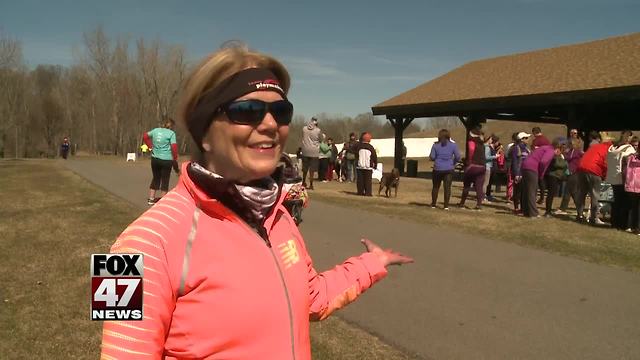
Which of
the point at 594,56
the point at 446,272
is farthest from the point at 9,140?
the point at 446,272

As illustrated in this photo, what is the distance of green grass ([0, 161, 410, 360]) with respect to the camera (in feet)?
13.4

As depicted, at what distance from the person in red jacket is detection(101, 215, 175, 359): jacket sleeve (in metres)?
11.1

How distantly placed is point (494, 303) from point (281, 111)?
14.8ft

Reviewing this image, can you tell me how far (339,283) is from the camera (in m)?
2.15

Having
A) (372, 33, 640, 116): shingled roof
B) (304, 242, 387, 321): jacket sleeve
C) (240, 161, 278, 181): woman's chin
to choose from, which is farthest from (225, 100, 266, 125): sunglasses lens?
(372, 33, 640, 116): shingled roof

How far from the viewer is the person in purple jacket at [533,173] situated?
36.7ft

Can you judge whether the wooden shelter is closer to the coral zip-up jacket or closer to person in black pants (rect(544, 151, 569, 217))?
person in black pants (rect(544, 151, 569, 217))

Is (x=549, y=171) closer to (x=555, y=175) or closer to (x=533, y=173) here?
(x=555, y=175)

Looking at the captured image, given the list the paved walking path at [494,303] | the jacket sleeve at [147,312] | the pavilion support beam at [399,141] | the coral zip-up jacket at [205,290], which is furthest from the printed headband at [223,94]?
the pavilion support beam at [399,141]

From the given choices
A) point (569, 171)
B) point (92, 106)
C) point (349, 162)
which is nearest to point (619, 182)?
point (569, 171)

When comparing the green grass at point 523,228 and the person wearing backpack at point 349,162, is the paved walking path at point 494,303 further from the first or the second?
the person wearing backpack at point 349,162

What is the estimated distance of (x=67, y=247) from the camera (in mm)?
7348

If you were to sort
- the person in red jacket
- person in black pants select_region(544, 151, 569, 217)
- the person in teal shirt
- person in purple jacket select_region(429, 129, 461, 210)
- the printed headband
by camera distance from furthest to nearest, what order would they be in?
person in purple jacket select_region(429, 129, 461, 210)
person in black pants select_region(544, 151, 569, 217)
the person in teal shirt
the person in red jacket
the printed headband

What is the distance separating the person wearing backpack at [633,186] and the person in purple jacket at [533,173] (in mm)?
1641
